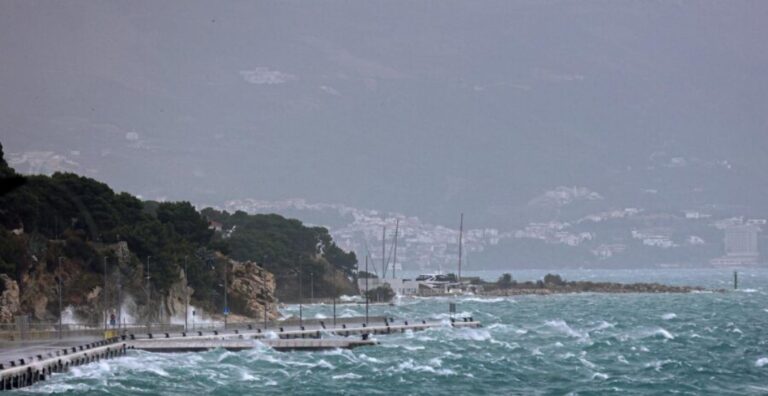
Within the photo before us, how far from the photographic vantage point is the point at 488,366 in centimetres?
8294

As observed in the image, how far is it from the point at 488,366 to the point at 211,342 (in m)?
19.0

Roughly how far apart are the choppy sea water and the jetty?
36.3 inches

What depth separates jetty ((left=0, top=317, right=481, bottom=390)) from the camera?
2707 inches

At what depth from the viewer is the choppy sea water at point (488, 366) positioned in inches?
2776

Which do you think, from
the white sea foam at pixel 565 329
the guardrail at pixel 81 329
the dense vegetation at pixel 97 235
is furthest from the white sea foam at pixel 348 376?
the white sea foam at pixel 565 329

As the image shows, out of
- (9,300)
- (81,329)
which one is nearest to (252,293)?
(81,329)

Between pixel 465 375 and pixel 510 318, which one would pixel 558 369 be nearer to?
pixel 465 375

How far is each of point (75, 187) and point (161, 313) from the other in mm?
13803

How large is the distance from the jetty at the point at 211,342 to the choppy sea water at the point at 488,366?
36.3 inches

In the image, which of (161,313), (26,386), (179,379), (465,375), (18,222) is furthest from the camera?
(161,313)

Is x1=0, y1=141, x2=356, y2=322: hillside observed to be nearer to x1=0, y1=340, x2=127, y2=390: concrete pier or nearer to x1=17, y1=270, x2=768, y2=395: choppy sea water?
x1=0, y1=340, x2=127, y2=390: concrete pier

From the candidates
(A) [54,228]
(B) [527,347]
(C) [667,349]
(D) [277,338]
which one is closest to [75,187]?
(A) [54,228]

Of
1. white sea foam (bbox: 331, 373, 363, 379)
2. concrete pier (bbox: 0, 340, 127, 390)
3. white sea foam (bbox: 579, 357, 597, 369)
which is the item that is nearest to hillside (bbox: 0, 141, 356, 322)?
concrete pier (bbox: 0, 340, 127, 390)

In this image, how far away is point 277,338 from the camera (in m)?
97.6
